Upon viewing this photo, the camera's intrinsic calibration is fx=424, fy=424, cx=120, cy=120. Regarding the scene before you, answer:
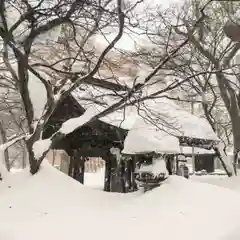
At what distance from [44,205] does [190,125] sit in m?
6.97

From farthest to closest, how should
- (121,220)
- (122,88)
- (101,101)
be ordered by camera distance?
(101,101) < (122,88) < (121,220)

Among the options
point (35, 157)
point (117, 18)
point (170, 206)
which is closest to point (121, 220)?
point (170, 206)

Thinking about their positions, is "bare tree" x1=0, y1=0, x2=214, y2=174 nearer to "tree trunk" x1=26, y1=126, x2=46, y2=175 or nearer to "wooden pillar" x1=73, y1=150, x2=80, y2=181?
"tree trunk" x1=26, y1=126, x2=46, y2=175

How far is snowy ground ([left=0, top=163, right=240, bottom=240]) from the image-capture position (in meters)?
6.34

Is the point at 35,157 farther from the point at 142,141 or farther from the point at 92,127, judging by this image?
the point at 92,127

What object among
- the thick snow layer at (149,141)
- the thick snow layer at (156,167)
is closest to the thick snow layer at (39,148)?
the thick snow layer at (156,167)

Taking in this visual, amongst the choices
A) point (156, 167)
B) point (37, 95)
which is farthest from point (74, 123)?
point (156, 167)

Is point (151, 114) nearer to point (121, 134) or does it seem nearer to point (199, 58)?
Answer: point (121, 134)

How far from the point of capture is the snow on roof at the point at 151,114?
1003cm

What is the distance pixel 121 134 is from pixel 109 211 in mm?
5798

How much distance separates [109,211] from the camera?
25.8 ft

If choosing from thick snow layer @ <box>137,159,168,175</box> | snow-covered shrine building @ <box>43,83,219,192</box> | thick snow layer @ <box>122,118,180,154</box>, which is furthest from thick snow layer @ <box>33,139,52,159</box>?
thick snow layer @ <box>122,118,180,154</box>

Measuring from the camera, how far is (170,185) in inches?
355

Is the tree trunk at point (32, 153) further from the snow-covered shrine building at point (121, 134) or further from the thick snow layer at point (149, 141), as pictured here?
the thick snow layer at point (149, 141)
